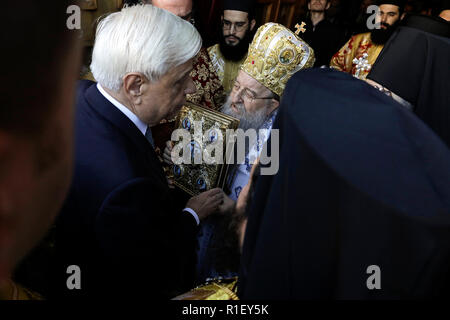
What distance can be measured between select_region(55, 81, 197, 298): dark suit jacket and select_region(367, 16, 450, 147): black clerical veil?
169 centimetres

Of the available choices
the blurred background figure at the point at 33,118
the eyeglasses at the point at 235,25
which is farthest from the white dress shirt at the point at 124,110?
the eyeglasses at the point at 235,25

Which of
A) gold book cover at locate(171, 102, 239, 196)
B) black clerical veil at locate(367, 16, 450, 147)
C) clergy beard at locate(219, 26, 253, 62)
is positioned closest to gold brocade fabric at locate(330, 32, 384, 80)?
clergy beard at locate(219, 26, 253, 62)

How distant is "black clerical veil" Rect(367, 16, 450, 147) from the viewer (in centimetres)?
212

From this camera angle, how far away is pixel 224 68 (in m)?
4.05

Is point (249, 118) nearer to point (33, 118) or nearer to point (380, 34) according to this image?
point (33, 118)

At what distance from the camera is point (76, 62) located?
47 cm

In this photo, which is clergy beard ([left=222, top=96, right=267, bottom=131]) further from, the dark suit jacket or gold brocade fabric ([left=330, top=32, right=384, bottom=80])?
gold brocade fabric ([left=330, top=32, right=384, bottom=80])

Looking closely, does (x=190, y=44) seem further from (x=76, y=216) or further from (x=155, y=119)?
(x=76, y=216)

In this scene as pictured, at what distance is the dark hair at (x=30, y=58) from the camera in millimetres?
354

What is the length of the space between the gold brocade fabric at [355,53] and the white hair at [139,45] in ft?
11.1

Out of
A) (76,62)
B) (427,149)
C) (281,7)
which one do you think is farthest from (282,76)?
(281,7)

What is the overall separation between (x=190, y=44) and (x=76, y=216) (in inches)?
35.6

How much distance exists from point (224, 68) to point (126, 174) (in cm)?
296

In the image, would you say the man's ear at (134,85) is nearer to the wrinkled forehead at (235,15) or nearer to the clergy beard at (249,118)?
the clergy beard at (249,118)
